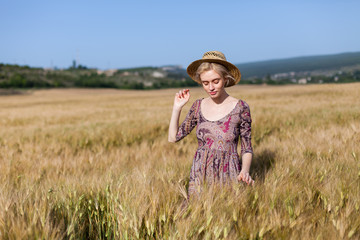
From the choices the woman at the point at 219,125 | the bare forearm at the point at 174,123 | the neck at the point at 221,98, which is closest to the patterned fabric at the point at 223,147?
the woman at the point at 219,125

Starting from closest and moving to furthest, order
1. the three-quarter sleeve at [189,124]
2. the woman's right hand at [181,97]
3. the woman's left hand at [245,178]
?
the woman's left hand at [245,178]
the woman's right hand at [181,97]
the three-quarter sleeve at [189,124]

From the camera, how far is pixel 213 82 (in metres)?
1.88

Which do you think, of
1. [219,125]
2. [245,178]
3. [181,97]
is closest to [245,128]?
[219,125]

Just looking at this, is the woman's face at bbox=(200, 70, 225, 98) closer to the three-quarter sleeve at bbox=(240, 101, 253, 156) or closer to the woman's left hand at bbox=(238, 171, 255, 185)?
the three-quarter sleeve at bbox=(240, 101, 253, 156)

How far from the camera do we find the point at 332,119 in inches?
202

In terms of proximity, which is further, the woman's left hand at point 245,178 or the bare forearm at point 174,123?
the bare forearm at point 174,123

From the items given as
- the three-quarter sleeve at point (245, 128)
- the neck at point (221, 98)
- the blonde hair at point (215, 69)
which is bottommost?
the three-quarter sleeve at point (245, 128)

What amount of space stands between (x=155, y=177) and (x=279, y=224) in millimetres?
792

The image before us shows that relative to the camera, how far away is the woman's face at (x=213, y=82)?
185 centimetres

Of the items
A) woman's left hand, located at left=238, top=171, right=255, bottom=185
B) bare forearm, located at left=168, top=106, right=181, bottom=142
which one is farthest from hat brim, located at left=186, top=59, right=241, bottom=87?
woman's left hand, located at left=238, top=171, right=255, bottom=185

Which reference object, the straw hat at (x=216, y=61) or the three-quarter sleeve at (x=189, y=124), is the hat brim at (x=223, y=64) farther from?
the three-quarter sleeve at (x=189, y=124)

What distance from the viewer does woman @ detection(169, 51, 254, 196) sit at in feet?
6.12

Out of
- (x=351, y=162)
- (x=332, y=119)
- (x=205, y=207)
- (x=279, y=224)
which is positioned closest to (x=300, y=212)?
(x=279, y=224)

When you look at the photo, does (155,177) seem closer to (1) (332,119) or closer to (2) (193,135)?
(2) (193,135)
